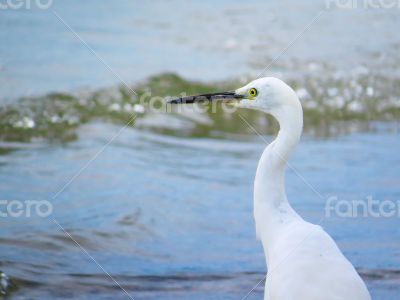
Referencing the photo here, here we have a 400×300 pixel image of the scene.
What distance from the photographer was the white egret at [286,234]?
4.11 metres

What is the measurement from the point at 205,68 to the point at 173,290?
527cm

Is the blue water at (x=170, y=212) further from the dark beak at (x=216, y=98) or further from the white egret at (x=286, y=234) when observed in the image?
the dark beak at (x=216, y=98)

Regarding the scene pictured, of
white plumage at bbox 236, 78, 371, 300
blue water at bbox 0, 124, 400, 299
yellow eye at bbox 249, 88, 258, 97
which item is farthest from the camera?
blue water at bbox 0, 124, 400, 299

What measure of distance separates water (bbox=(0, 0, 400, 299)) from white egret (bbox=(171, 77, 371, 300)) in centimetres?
Answer: 108

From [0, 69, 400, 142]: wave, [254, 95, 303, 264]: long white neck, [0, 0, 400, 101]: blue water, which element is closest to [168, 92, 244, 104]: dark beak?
[254, 95, 303, 264]: long white neck

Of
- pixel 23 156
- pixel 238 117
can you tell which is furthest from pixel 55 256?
pixel 238 117

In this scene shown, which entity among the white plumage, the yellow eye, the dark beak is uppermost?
the yellow eye

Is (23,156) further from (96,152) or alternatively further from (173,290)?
(173,290)

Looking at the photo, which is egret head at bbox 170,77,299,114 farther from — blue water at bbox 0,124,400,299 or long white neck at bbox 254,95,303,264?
blue water at bbox 0,124,400,299

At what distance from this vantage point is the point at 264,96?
452 cm

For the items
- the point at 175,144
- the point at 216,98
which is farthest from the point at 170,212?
the point at 216,98

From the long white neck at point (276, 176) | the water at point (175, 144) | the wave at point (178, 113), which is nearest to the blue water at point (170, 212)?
the water at point (175, 144)

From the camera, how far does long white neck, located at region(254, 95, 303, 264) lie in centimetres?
449

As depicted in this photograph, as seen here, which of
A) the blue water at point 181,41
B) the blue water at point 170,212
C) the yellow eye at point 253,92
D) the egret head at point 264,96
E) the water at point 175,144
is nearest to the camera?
the egret head at point 264,96
